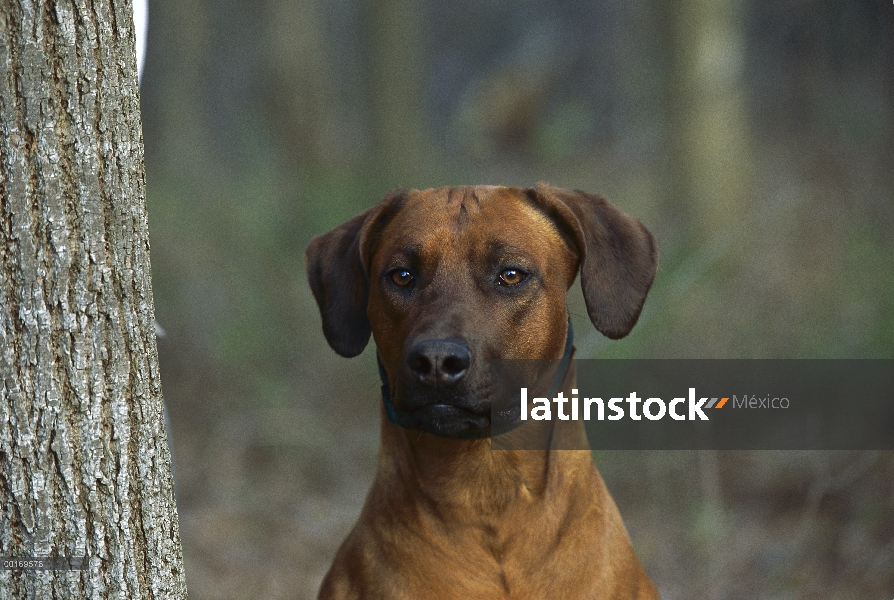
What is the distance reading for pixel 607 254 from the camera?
128 inches

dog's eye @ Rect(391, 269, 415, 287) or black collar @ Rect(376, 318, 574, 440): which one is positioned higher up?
dog's eye @ Rect(391, 269, 415, 287)

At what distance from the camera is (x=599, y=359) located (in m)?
6.53

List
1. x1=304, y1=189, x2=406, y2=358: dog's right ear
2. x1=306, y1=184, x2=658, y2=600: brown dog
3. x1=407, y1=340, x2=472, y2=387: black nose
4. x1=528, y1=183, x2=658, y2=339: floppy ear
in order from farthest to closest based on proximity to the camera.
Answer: x1=304, y1=189, x2=406, y2=358: dog's right ear → x1=528, y1=183, x2=658, y2=339: floppy ear → x1=306, y1=184, x2=658, y2=600: brown dog → x1=407, y1=340, x2=472, y2=387: black nose

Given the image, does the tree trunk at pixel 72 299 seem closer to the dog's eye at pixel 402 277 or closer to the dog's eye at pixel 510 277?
the dog's eye at pixel 402 277

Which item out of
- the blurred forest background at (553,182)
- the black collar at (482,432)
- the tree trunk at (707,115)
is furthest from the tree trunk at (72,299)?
the tree trunk at (707,115)

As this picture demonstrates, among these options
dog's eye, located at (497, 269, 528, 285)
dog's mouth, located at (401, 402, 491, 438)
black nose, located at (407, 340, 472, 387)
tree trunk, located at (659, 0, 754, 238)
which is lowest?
dog's mouth, located at (401, 402, 491, 438)

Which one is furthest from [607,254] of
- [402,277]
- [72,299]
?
[72,299]

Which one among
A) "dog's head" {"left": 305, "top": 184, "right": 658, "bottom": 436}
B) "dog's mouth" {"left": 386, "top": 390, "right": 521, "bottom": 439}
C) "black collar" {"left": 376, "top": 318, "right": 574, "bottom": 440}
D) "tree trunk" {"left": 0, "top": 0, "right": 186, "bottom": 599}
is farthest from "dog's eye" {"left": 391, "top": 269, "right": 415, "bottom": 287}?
"tree trunk" {"left": 0, "top": 0, "right": 186, "bottom": 599}

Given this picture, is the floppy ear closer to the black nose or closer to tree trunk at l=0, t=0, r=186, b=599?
the black nose

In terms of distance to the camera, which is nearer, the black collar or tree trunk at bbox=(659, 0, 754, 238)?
the black collar

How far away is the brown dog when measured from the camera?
9.47 ft

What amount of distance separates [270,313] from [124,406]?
500 cm

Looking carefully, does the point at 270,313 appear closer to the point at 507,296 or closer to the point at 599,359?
the point at 599,359

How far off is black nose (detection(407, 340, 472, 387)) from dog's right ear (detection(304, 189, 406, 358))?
627mm
